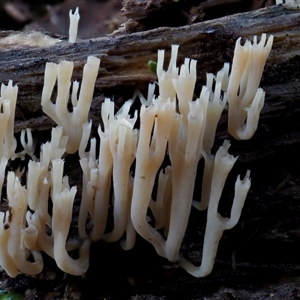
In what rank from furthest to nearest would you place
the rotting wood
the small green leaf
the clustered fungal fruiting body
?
the rotting wood, the small green leaf, the clustered fungal fruiting body

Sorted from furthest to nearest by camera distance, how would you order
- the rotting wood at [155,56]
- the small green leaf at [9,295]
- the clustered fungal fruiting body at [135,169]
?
the rotting wood at [155,56]
the small green leaf at [9,295]
the clustered fungal fruiting body at [135,169]

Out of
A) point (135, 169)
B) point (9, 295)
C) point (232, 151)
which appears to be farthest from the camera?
point (232, 151)

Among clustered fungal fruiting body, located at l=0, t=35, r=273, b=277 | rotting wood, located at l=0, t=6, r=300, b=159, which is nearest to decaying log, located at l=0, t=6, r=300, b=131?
rotting wood, located at l=0, t=6, r=300, b=159

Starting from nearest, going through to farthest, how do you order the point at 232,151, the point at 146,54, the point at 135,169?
1. the point at 135,169
2. the point at 232,151
3. the point at 146,54

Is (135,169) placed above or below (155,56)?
below

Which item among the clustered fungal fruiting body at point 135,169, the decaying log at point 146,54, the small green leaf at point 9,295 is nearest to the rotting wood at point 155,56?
the decaying log at point 146,54

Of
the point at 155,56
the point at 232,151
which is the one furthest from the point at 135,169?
the point at 155,56

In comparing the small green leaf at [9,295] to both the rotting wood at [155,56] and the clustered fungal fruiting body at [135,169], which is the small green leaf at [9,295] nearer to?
the clustered fungal fruiting body at [135,169]

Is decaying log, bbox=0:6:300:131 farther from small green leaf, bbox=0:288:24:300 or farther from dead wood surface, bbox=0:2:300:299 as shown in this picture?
small green leaf, bbox=0:288:24:300

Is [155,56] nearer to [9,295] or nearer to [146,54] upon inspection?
[146,54]
